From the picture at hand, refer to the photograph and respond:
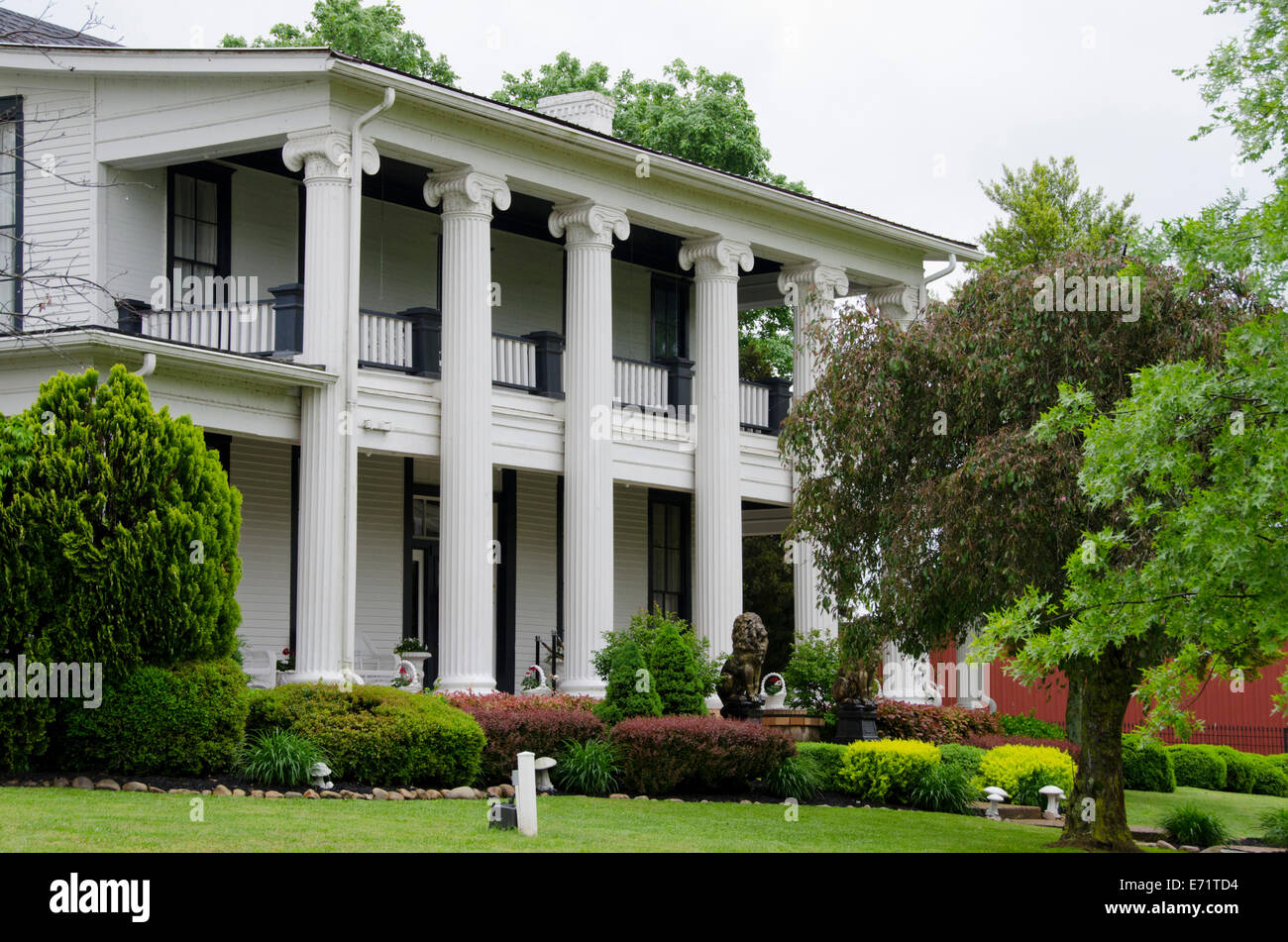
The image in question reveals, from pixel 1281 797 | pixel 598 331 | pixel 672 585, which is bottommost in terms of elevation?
pixel 1281 797

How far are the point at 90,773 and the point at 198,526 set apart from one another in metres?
2.62

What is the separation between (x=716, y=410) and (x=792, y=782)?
7.55 metres

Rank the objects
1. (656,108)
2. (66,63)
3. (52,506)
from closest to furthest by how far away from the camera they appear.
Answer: (52,506)
(66,63)
(656,108)

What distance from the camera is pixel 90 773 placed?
51.4 ft

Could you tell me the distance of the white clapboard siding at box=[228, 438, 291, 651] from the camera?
2300 centimetres

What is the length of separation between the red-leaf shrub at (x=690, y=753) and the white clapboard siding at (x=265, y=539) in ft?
21.6

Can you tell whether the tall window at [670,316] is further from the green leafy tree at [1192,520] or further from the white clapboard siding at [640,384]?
the green leafy tree at [1192,520]

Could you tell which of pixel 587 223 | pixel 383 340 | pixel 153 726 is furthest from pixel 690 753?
pixel 587 223

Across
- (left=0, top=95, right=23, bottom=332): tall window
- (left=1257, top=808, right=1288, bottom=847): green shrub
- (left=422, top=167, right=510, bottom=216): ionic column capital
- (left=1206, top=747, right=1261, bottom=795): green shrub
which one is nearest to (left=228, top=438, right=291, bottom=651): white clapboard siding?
(left=0, top=95, right=23, bottom=332): tall window

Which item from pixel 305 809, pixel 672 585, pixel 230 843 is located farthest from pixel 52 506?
pixel 672 585

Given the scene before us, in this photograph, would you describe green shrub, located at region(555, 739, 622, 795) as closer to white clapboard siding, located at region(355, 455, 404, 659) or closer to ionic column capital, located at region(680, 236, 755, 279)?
white clapboard siding, located at region(355, 455, 404, 659)

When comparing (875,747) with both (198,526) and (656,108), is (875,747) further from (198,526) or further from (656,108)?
(656,108)

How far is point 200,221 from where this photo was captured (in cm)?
2283

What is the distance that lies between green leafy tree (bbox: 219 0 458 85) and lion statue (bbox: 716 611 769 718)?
2346 centimetres
